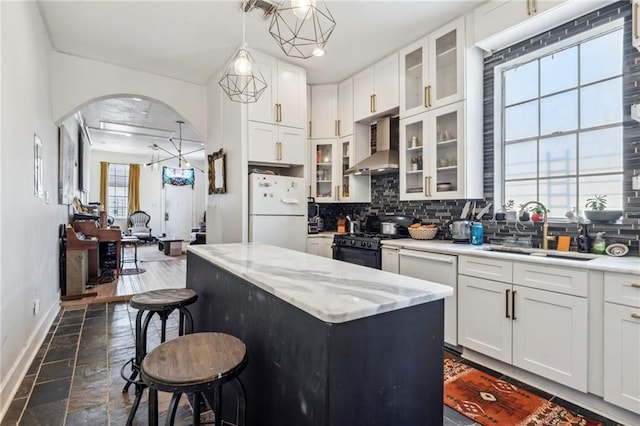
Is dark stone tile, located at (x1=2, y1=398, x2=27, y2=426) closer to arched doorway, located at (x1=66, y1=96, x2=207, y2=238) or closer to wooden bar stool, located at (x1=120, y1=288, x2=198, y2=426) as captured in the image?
wooden bar stool, located at (x1=120, y1=288, x2=198, y2=426)

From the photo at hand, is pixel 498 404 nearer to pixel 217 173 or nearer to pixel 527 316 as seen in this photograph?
pixel 527 316

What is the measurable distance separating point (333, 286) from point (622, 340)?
1728 mm

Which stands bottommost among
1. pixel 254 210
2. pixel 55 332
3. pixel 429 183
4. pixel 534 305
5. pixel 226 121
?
pixel 55 332

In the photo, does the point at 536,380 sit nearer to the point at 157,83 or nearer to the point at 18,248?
the point at 18,248

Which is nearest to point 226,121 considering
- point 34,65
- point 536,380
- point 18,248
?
point 34,65

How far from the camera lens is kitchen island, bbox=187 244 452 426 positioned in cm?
95

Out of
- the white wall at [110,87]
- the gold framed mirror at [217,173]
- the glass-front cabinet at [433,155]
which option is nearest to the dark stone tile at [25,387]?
the gold framed mirror at [217,173]

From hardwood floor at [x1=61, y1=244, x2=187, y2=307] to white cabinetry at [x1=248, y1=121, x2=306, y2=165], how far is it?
8.18 ft

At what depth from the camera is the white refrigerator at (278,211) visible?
140 inches

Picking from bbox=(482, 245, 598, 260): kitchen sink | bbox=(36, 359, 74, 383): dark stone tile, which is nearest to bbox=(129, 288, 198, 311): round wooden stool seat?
bbox=(36, 359, 74, 383): dark stone tile

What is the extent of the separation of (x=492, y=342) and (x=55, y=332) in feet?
12.6

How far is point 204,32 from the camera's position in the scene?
3.18 meters

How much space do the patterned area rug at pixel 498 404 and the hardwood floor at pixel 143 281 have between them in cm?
398

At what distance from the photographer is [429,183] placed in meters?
3.23
